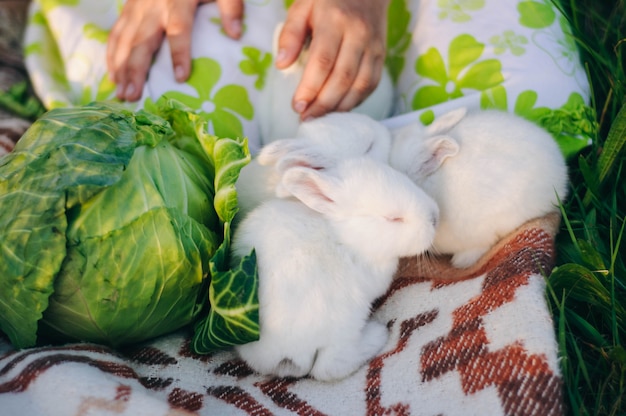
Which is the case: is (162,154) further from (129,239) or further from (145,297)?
(145,297)

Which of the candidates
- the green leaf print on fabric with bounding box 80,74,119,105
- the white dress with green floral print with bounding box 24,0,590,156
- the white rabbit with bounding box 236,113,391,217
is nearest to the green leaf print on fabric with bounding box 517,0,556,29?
the white dress with green floral print with bounding box 24,0,590,156

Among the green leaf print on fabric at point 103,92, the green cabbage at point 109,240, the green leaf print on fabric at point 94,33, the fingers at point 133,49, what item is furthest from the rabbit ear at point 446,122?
the green leaf print on fabric at point 94,33

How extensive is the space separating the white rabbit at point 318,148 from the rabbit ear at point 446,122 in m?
0.20

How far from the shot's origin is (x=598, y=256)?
6.00ft

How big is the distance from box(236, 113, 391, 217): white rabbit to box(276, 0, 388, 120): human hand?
0.09 m

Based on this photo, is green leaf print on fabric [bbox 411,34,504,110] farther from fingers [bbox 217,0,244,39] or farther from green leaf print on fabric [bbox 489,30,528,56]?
fingers [bbox 217,0,244,39]

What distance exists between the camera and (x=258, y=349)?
1.83 m

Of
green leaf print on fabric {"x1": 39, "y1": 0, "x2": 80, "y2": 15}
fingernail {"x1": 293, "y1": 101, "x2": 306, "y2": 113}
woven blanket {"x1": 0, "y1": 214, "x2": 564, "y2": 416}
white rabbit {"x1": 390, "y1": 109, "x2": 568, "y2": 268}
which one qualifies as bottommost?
woven blanket {"x1": 0, "y1": 214, "x2": 564, "y2": 416}

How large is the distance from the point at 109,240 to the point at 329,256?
2.17ft

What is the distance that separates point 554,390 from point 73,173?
4.50 ft

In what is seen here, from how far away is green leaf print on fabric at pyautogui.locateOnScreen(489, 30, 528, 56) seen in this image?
2.54 m

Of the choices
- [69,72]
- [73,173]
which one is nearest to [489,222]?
[73,173]

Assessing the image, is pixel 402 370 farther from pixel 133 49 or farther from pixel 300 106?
pixel 133 49

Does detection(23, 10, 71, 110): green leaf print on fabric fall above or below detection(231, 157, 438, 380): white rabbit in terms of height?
above
